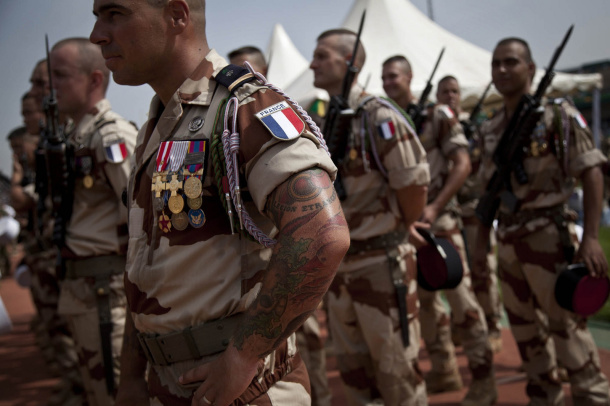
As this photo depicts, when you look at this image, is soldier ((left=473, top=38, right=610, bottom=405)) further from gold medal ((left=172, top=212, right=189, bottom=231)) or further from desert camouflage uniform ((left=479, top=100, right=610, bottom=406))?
gold medal ((left=172, top=212, right=189, bottom=231))

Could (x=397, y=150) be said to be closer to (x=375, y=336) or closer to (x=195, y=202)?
(x=375, y=336)

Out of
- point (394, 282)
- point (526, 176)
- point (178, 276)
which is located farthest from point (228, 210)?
point (526, 176)

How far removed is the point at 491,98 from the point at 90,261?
1022cm

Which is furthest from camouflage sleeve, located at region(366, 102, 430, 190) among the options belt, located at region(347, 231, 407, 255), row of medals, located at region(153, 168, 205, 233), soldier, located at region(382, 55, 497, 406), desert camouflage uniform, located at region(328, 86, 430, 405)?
row of medals, located at region(153, 168, 205, 233)

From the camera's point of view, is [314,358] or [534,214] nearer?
[534,214]

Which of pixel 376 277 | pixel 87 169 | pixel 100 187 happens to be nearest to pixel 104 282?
pixel 100 187

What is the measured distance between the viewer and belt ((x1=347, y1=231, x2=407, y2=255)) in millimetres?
3182

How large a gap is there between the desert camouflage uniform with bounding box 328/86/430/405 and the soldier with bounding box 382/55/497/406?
0.60m

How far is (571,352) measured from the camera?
3359mm

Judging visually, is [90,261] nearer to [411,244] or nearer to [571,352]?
[411,244]

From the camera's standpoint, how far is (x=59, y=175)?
3.15 meters

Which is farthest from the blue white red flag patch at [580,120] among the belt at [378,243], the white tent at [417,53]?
the white tent at [417,53]

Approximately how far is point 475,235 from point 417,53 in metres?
8.05

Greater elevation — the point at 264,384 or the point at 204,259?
the point at 204,259
